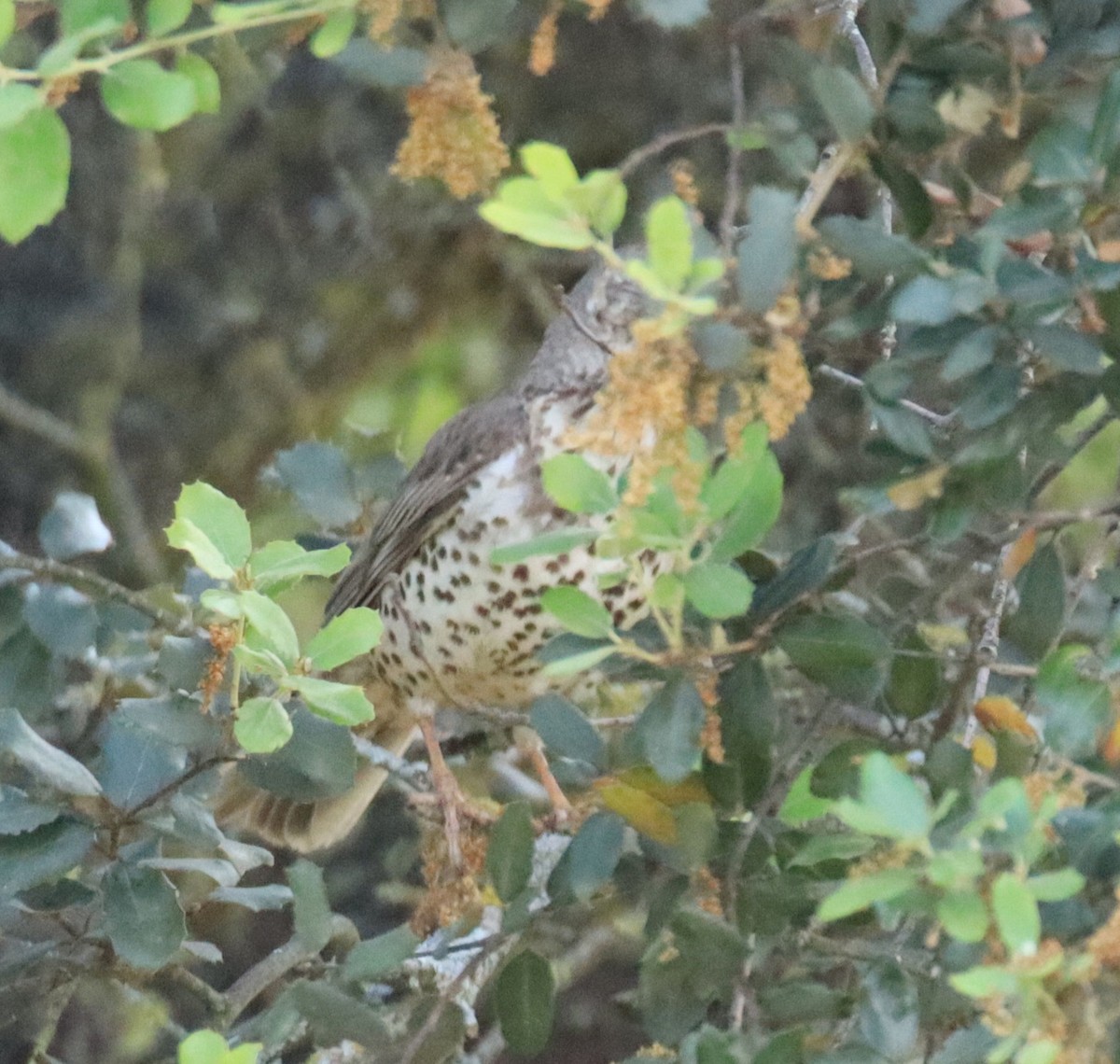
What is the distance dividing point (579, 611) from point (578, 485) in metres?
0.08

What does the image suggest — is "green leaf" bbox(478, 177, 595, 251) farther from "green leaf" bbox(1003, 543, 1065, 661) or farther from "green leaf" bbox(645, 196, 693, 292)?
"green leaf" bbox(1003, 543, 1065, 661)

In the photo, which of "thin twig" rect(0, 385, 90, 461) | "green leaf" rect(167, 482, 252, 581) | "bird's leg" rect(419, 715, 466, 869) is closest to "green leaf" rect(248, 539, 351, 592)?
"green leaf" rect(167, 482, 252, 581)

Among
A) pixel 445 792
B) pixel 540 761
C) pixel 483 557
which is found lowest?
pixel 540 761

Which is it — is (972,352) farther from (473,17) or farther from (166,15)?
(166,15)

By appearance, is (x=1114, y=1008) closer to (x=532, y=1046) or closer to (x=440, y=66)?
(x=532, y=1046)

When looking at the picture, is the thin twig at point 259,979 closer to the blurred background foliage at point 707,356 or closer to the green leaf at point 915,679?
the blurred background foliage at point 707,356

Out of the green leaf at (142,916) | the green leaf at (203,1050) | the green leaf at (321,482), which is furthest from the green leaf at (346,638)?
the green leaf at (321,482)

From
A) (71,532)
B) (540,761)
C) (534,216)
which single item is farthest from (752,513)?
(540,761)

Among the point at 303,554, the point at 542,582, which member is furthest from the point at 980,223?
the point at 542,582

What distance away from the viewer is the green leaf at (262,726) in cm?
129

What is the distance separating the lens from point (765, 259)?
3.61 feet

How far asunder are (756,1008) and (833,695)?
0.24m

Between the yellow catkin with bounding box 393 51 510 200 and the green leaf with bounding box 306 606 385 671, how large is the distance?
31 cm

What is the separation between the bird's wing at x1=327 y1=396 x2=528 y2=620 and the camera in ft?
7.48
